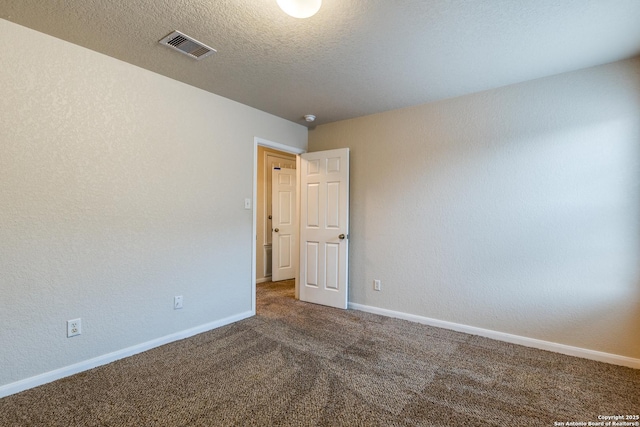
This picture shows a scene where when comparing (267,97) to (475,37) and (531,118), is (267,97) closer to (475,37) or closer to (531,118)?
(475,37)

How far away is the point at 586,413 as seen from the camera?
5.80 ft

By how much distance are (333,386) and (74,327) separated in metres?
1.91

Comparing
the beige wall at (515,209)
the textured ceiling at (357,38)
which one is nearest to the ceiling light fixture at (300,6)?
the textured ceiling at (357,38)

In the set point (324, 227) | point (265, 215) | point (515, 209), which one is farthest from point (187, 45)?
point (265, 215)

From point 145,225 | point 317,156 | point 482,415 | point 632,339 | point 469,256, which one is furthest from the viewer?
point 317,156

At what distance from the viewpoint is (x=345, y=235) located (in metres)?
3.67

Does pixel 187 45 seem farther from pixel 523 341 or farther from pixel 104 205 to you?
pixel 523 341

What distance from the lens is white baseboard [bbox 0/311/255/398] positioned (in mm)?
1939

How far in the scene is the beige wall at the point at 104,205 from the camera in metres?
1.96

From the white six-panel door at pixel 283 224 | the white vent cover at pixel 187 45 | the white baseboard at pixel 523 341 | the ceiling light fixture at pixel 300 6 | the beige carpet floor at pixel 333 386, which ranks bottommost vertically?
the beige carpet floor at pixel 333 386

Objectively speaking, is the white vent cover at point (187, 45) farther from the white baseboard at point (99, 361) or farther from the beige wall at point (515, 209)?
the white baseboard at point (99, 361)

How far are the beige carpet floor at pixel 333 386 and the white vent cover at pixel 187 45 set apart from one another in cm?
236

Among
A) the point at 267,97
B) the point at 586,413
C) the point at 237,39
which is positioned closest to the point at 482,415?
the point at 586,413

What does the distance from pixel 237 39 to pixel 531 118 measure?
256cm
